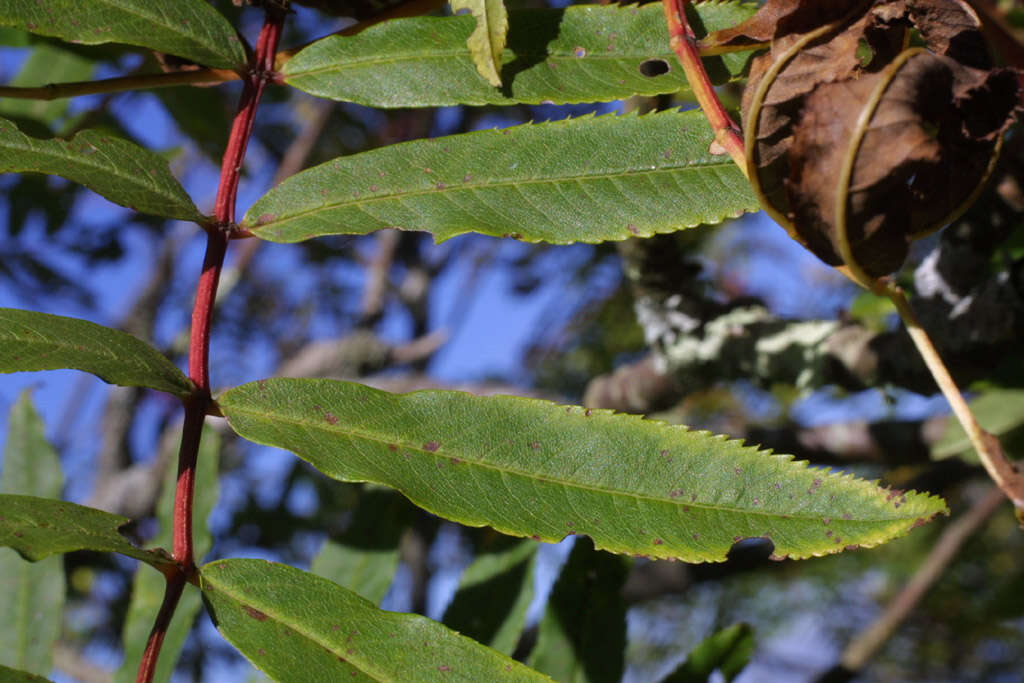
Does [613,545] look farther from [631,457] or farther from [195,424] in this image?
[195,424]

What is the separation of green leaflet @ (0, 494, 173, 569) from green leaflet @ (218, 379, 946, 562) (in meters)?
0.11

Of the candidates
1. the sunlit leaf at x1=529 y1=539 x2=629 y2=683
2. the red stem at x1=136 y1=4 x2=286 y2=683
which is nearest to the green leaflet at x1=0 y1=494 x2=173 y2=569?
the red stem at x1=136 y1=4 x2=286 y2=683

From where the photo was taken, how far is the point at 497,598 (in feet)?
3.03

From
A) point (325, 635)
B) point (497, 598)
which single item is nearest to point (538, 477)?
point (325, 635)

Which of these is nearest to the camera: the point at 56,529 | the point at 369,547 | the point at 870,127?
the point at 870,127

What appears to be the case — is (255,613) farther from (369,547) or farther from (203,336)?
(369,547)

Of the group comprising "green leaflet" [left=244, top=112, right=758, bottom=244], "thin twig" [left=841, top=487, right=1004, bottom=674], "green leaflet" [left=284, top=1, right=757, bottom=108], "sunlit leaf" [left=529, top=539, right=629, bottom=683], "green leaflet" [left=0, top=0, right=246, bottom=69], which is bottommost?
"thin twig" [left=841, top=487, right=1004, bottom=674]

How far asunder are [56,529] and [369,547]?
0.47m

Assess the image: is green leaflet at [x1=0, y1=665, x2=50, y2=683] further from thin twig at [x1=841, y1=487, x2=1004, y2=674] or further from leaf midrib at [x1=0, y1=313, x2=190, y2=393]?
thin twig at [x1=841, y1=487, x2=1004, y2=674]

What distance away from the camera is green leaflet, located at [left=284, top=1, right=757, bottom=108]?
2.16ft

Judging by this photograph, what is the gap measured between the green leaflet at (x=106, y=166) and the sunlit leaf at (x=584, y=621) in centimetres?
52

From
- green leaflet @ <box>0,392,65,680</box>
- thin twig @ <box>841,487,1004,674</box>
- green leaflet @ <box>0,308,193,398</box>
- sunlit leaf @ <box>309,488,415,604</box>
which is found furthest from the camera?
thin twig @ <box>841,487,1004,674</box>

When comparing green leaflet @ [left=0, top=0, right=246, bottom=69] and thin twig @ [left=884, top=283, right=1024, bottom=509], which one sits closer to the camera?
thin twig @ [left=884, top=283, right=1024, bottom=509]

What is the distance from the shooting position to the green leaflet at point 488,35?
622 mm
